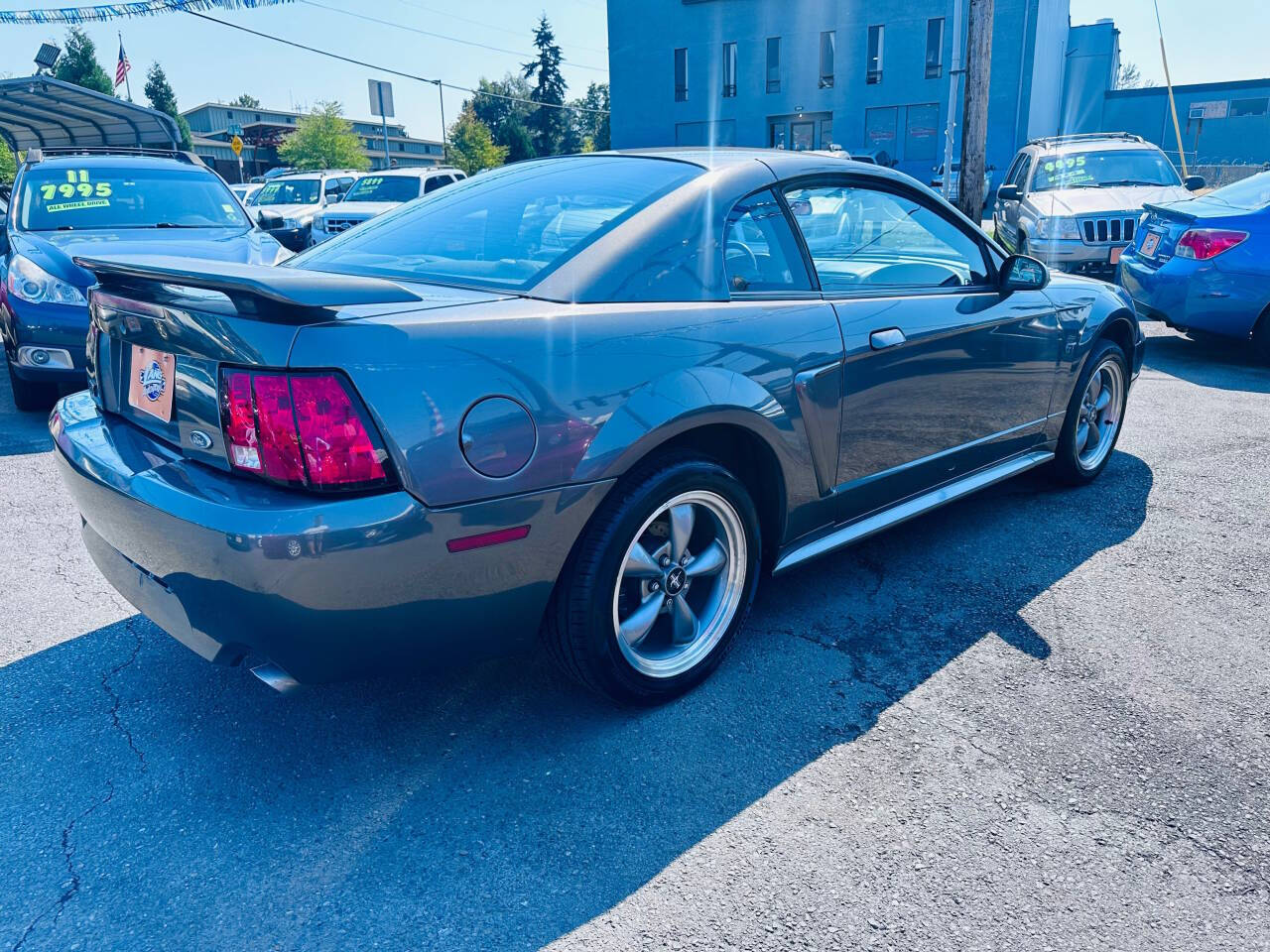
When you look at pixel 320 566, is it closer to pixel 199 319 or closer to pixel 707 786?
pixel 199 319

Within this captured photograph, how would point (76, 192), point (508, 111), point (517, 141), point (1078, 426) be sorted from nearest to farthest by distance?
point (1078, 426) < point (76, 192) < point (517, 141) < point (508, 111)

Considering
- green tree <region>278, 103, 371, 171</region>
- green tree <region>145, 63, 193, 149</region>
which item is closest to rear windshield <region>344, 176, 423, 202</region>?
green tree <region>278, 103, 371, 171</region>

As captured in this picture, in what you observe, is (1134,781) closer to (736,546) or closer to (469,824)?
(736,546)

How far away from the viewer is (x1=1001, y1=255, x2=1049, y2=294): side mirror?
3727 mm

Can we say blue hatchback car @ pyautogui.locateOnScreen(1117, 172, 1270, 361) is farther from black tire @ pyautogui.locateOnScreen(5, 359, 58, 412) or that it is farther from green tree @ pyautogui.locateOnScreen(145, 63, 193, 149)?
green tree @ pyautogui.locateOnScreen(145, 63, 193, 149)

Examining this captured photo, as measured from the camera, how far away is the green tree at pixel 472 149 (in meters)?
59.4

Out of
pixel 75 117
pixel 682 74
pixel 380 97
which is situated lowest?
pixel 75 117

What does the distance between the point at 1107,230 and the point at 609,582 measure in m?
9.33

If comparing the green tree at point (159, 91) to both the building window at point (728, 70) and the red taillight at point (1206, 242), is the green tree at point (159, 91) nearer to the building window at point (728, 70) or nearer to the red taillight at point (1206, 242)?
the building window at point (728, 70)

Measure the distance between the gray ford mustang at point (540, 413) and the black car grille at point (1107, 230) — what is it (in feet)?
23.9

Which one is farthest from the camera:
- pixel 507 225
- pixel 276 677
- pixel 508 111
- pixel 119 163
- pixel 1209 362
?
pixel 508 111

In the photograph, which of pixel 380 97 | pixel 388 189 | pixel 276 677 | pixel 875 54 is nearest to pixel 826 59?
pixel 875 54

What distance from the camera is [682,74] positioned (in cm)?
4484

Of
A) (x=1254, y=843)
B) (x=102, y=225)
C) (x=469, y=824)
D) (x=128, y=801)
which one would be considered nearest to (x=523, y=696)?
(x=469, y=824)
